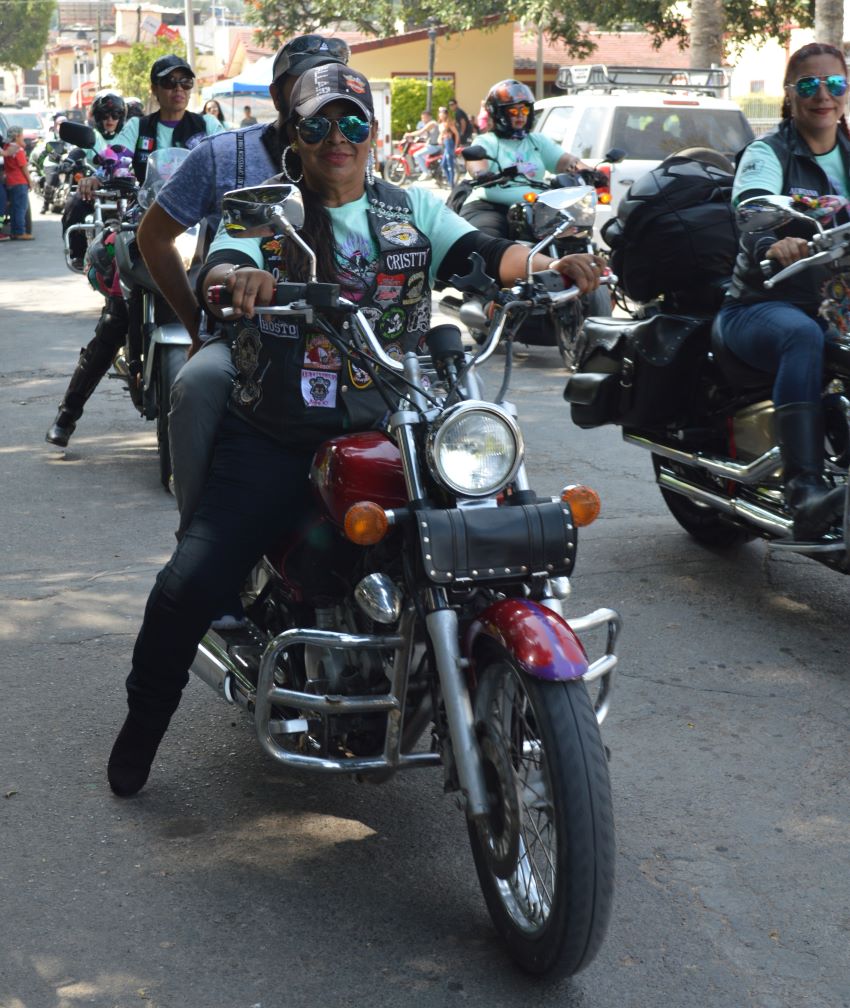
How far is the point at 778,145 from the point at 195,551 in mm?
2935

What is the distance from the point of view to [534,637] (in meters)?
2.99

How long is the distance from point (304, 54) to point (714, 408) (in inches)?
83.9

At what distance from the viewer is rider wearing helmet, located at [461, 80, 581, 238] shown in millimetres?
10742

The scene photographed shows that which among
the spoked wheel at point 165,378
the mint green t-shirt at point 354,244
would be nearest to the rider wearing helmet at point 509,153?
the spoked wheel at point 165,378

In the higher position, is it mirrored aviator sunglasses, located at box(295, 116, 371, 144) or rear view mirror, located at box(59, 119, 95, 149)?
mirrored aviator sunglasses, located at box(295, 116, 371, 144)

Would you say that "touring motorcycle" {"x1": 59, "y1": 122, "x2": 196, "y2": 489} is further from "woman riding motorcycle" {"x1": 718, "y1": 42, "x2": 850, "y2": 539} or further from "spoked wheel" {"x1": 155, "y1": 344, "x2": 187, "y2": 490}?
"woman riding motorcycle" {"x1": 718, "y1": 42, "x2": 850, "y2": 539}

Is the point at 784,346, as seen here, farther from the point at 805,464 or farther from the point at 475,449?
the point at 475,449

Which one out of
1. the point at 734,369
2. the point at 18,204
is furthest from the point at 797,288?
the point at 18,204

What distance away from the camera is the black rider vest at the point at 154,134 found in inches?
338

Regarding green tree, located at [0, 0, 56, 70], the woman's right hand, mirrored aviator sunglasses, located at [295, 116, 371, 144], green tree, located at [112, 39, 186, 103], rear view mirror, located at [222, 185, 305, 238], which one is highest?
green tree, located at [0, 0, 56, 70]

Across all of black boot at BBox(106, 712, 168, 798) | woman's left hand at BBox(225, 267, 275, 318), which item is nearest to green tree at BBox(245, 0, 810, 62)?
black boot at BBox(106, 712, 168, 798)

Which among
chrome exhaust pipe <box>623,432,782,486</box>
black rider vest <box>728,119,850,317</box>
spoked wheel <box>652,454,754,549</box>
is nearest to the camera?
black rider vest <box>728,119,850,317</box>

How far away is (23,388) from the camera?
10.2m

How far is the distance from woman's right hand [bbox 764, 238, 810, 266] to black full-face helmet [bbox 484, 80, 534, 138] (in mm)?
6263
